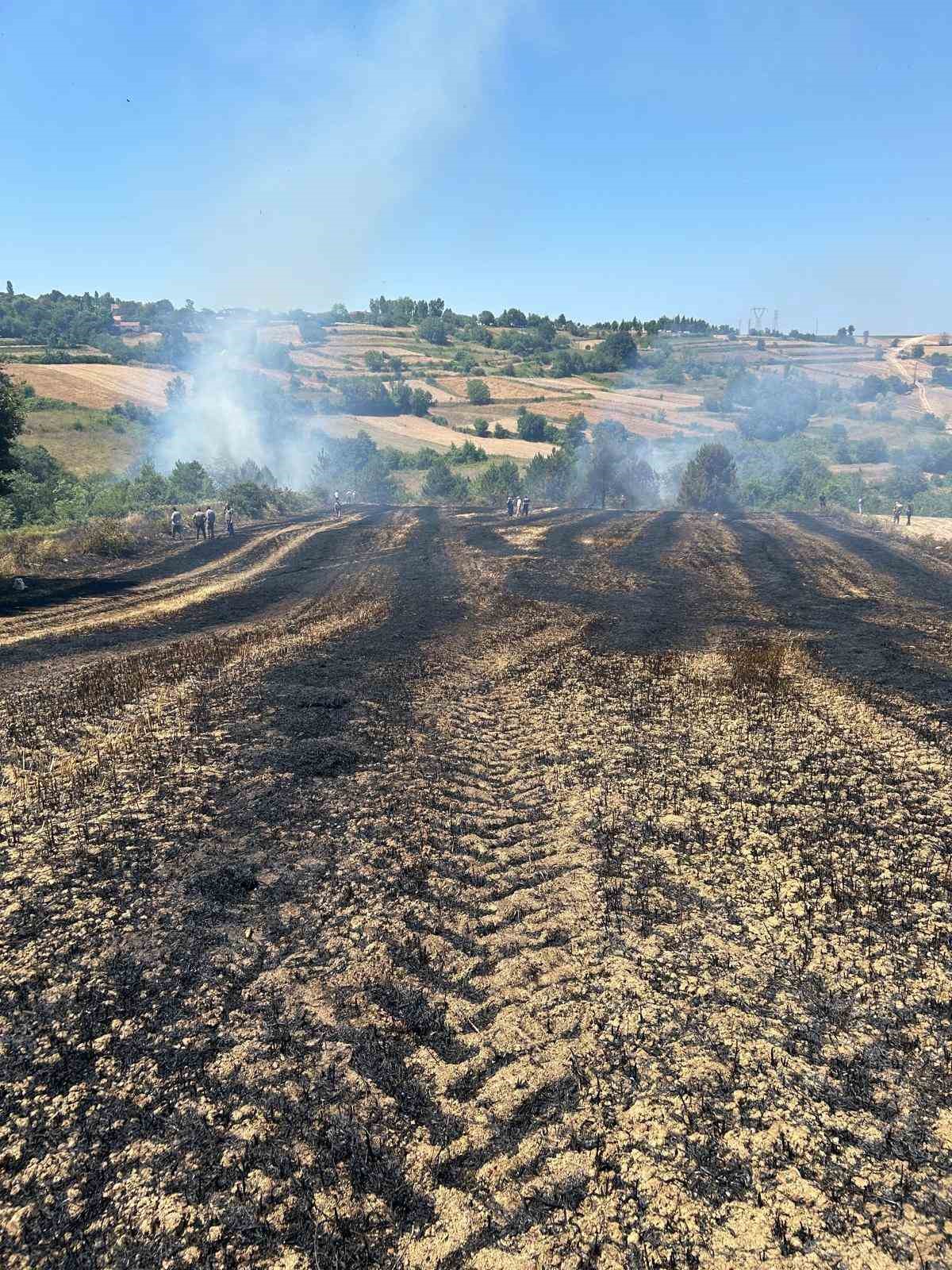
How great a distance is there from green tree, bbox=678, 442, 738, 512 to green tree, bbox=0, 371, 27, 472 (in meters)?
36.6

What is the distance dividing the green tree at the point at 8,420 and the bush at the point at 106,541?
418 centimetres

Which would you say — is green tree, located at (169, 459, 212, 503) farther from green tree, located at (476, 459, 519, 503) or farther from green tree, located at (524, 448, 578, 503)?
green tree, located at (524, 448, 578, 503)

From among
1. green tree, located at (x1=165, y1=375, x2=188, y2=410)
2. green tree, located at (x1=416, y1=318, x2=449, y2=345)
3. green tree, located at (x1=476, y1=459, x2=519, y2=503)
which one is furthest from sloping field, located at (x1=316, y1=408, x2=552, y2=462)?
green tree, located at (x1=416, y1=318, x2=449, y2=345)

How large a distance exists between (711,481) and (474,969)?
44.1 m

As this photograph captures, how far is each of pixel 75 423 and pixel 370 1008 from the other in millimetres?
65858

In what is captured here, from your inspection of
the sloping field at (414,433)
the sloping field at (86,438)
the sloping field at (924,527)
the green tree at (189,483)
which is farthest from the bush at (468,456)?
the sloping field at (924,527)

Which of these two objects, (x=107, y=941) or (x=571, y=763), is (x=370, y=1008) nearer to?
(x=107, y=941)

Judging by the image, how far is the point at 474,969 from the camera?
485 centimetres

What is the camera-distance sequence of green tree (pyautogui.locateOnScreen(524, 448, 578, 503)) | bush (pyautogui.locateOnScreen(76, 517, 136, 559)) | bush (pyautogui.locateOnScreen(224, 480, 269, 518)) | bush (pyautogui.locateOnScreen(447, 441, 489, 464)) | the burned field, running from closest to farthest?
the burned field → bush (pyautogui.locateOnScreen(76, 517, 136, 559)) → bush (pyautogui.locateOnScreen(224, 480, 269, 518)) → green tree (pyautogui.locateOnScreen(524, 448, 578, 503)) → bush (pyautogui.locateOnScreen(447, 441, 489, 464))

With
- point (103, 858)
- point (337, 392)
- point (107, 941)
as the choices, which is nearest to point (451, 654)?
point (103, 858)

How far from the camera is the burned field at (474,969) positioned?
3.27m

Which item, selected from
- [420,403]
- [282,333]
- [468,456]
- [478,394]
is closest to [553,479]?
[468,456]

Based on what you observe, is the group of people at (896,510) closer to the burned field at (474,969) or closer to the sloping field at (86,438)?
the burned field at (474,969)

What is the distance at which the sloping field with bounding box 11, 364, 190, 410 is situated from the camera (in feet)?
216
